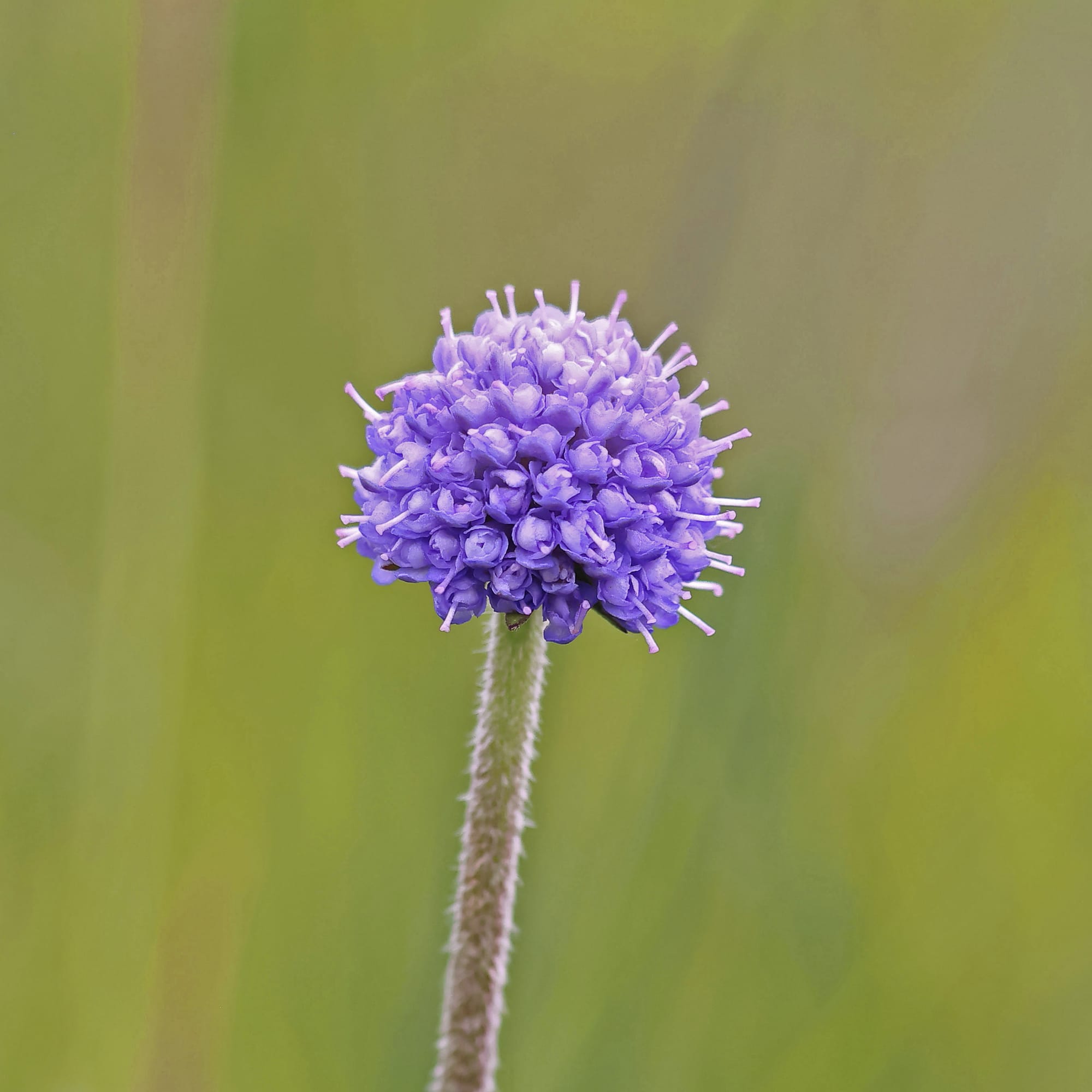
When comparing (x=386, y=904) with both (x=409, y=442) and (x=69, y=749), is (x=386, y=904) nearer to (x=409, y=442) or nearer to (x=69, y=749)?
(x=69, y=749)

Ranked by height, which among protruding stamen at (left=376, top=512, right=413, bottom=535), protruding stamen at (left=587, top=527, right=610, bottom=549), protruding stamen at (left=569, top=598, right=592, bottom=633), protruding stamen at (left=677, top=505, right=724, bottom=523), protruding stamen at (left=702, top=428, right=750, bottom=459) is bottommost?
protruding stamen at (left=569, top=598, right=592, bottom=633)

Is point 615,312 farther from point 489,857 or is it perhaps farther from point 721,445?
point 489,857

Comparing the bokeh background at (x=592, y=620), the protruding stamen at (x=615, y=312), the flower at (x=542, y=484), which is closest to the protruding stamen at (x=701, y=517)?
the flower at (x=542, y=484)

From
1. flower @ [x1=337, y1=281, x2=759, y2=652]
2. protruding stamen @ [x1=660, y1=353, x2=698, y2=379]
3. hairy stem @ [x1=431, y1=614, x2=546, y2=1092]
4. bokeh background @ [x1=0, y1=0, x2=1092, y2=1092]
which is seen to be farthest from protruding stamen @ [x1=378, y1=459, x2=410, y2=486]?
bokeh background @ [x1=0, y1=0, x2=1092, y2=1092]

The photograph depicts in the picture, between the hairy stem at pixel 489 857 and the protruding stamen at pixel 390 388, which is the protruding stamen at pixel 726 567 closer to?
the hairy stem at pixel 489 857

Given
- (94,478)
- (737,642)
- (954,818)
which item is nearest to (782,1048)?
(954,818)

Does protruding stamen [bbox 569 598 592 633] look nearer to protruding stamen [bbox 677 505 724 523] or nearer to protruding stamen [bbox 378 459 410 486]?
protruding stamen [bbox 677 505 724 523]

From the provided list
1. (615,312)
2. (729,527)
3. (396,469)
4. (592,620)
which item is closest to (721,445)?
(729,527)
